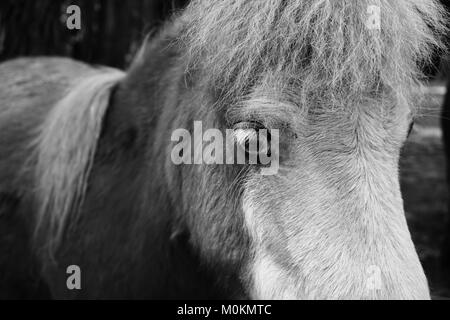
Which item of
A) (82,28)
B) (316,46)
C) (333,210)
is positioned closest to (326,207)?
(333,210)

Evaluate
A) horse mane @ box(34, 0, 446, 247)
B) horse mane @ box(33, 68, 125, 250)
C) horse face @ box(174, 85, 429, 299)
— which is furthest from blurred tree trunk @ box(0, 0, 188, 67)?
horse face @ box(174, 85, 429, 299)

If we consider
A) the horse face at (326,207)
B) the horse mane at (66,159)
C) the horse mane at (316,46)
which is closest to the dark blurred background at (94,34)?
the horse mane at (66,159)

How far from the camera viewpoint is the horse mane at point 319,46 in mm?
1960

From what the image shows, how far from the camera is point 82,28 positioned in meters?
4.88

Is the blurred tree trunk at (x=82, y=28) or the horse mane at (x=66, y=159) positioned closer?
the horse mane at (x=66, y=159)

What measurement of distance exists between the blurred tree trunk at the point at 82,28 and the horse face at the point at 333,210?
295cm

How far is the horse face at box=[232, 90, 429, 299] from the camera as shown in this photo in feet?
5.82

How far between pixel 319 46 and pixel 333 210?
50 cm

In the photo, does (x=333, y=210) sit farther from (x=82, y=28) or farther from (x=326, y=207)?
(x=82, y=28)

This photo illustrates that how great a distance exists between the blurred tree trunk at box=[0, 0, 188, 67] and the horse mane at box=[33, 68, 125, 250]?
200 cm

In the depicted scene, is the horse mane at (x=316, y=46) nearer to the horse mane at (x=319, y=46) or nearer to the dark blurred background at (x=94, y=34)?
the horse mane at (x=319, y=46)
